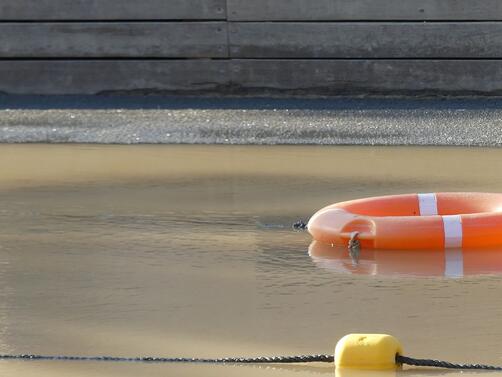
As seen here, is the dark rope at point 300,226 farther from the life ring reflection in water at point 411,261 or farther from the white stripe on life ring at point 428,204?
the white stripe on life ring at point 428,204

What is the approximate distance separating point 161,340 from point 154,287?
0.75 metres

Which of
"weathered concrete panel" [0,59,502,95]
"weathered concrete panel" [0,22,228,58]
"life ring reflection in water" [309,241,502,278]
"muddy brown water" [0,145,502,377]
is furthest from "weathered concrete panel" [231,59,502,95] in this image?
"life ring reflection in water" [309,241,502,278]

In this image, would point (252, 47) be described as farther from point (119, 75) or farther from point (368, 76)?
point (119, 75)

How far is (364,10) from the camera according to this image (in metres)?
10.0

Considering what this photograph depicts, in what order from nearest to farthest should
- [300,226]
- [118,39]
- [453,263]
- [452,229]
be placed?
[453,263]
[452,229]
[300,226]
[118,39]

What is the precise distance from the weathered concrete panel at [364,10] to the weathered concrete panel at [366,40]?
0.05 m

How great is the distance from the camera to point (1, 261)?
18.3ft

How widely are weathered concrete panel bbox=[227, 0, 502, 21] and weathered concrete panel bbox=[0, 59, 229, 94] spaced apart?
1.64 feet

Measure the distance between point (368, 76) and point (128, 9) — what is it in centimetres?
201

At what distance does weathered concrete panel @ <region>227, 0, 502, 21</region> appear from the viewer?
9.92 meters

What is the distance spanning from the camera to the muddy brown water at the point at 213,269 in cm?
427

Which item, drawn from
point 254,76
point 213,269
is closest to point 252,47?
point 254,76

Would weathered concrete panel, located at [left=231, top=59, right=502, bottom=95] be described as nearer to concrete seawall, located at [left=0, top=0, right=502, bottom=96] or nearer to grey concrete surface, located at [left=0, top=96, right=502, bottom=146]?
concrete seawall, located at [left=0, top=0, right=502, bottom=96]

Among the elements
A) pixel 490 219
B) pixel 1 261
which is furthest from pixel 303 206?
pixel 1 261
